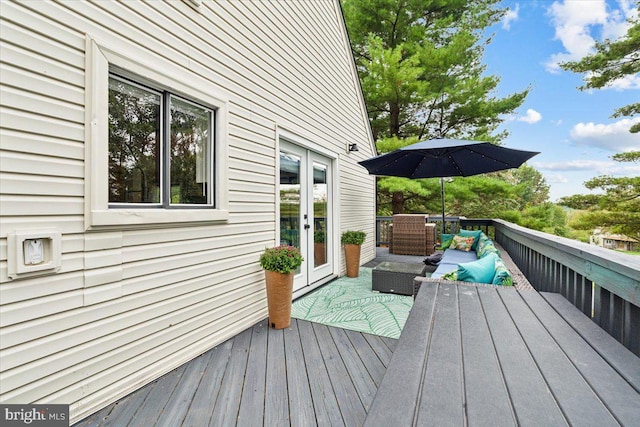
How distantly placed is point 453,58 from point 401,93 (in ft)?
6.24

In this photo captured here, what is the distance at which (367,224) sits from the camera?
7.00 metres

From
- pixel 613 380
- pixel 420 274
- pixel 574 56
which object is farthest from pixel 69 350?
pixel 574 56

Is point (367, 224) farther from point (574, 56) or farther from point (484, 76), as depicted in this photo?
point (574, 56)

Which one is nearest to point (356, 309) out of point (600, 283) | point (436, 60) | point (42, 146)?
point (600, 283)

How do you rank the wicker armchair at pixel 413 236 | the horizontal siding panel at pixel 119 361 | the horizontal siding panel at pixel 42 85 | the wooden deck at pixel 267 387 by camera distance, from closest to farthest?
the horizontal siding panel at pixel 42 85, the horizontal siding panel at pixel 119 361, the wooden deck at pixel 267 387, the wicker armchair at pixel 413 236

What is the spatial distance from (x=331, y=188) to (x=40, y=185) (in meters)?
4.14

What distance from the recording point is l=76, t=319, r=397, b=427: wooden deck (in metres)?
1.80

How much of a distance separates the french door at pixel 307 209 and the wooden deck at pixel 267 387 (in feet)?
5.12

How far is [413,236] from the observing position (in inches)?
303

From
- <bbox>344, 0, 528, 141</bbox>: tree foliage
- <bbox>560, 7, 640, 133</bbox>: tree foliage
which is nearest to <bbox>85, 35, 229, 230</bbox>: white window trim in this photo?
<bbox>344, 0, 528, 141</bbox>: tree foliage

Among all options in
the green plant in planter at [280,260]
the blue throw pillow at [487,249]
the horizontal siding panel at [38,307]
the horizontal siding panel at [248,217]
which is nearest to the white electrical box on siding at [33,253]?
the horizontal siding panel at [38,307]

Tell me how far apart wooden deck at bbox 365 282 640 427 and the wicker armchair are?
5952 millimetres

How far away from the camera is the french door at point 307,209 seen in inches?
161

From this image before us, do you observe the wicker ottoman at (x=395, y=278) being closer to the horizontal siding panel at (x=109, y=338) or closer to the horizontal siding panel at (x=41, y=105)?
the horizontal siding panel at (x=109, y=338)
